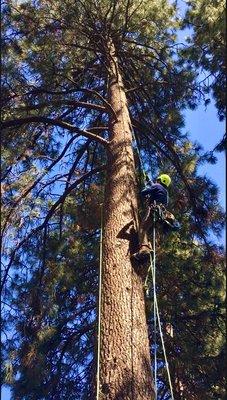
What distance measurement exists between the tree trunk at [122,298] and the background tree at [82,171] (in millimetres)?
230

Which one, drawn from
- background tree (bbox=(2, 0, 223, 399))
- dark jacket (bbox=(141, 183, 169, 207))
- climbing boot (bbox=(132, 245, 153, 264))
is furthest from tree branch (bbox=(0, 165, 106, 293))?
climbing boot (bbox=(132, 245, 153, 264))

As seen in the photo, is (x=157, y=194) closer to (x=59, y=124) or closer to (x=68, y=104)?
(x=59, y=124)

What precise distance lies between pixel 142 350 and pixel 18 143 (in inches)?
146

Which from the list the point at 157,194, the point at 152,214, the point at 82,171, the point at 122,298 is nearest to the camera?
the point at 122,298

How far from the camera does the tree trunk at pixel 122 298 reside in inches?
141

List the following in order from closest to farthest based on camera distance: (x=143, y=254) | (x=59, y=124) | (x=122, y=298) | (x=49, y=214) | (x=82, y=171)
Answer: (x=122, y=298) → (x=143, y=254) → (x=59, y=124) → (x=49, y=214) → (x=82, y=171)

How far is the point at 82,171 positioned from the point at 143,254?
319cm

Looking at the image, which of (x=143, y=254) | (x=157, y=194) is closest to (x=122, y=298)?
(x=143, y=254)

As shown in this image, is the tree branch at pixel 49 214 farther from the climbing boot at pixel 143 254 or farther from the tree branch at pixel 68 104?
the climbing boot at pixel 143 254

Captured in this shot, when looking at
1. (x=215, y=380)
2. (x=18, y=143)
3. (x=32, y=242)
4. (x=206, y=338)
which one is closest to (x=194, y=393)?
(x=215, y=380)

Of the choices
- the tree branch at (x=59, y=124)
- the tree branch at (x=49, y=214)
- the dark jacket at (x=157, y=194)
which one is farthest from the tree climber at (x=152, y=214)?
the tree branch at (x=49, y=214)

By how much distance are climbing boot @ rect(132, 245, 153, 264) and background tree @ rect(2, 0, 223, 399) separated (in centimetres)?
113

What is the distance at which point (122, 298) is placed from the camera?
13.4ft

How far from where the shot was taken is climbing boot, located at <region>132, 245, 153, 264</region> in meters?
4.35
